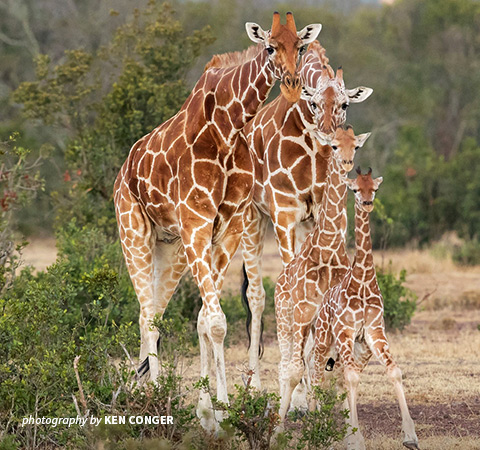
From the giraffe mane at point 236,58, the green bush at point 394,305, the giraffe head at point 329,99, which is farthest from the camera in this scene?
the green bush at point 394,305

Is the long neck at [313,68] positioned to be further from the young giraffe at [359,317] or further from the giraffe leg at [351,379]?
the giraffe leg at [351,379]

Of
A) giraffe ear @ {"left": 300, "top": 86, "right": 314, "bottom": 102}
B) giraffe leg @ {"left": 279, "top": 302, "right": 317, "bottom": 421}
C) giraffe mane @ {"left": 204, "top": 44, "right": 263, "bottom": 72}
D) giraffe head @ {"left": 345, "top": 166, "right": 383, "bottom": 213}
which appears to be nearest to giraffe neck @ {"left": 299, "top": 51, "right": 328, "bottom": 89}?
giraffe ear @ {"left": 300, "top": 86, "right": 314, "bottom": 102}

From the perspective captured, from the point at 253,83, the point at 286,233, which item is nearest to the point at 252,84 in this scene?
the point at 253,83

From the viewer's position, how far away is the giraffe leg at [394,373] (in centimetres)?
552

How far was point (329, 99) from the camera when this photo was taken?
6742mm

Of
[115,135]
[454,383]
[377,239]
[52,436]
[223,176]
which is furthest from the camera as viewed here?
[377,239]

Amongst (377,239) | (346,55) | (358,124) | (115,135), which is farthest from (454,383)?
(346,55)

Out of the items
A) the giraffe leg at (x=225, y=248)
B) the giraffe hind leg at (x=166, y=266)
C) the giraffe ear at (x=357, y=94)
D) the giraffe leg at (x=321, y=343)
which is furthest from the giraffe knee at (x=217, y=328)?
the giraffe ear at (x=357, y=94)

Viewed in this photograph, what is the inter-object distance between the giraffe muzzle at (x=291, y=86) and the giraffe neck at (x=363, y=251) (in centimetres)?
82

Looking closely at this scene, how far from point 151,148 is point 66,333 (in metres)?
1.50

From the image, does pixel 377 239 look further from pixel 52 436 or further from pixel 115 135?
pixel 52 436

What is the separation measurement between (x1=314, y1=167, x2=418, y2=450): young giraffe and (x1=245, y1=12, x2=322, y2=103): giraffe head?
0.71 metres

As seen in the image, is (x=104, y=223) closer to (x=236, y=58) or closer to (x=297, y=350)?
(x=236, y=58)

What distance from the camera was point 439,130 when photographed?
109ft
